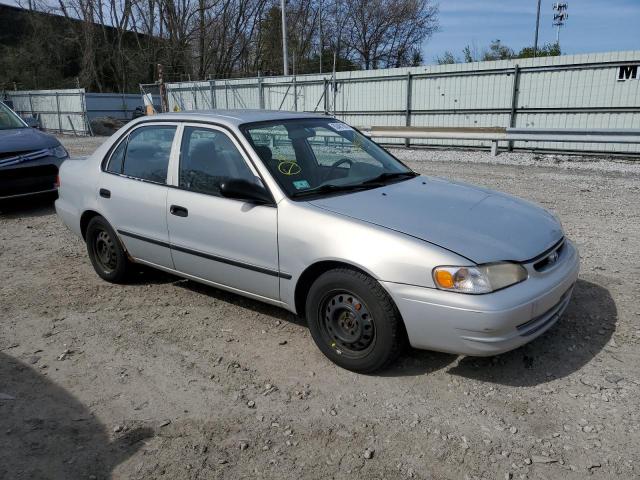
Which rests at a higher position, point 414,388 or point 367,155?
point 367,155

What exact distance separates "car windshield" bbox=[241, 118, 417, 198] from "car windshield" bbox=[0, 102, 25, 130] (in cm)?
645

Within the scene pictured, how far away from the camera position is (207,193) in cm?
397

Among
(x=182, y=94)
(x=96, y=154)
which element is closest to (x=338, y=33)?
(x=182, y=94)

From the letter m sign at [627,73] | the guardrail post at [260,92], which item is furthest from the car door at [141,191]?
the guardrail post at [260,92]

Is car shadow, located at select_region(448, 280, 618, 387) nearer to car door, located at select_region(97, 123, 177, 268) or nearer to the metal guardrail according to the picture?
car door, located at select_region(97, 123, 177, 268)

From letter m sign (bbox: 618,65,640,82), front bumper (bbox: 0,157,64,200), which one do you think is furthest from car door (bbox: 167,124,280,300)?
letter m sign (bbox: 618,65,640,82)

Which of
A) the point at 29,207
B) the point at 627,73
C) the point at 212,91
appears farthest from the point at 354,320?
the point at 212,91

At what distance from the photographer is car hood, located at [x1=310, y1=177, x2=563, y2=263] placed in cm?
308

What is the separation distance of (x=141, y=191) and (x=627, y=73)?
13445 mm

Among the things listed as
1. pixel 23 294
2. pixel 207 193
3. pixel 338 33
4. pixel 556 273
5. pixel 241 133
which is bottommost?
pixel 23 294

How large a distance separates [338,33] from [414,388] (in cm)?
4745

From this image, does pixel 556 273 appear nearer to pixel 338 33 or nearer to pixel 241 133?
pixel 241 133

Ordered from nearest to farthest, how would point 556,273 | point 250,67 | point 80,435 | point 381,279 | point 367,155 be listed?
point 80,435, point 381,279, point 556,273, point 367,155, point 250,67

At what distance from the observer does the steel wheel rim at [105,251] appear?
195 inches
